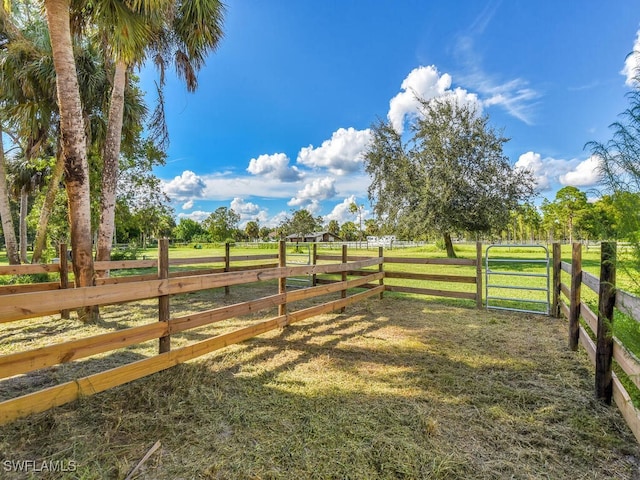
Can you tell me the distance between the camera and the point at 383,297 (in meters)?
7.09

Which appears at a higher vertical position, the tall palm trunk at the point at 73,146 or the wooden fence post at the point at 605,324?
the tall palm trunk at the point at 73,146

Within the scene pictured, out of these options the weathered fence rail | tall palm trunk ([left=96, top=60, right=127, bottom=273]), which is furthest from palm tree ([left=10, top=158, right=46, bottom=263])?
the weathered fence rail

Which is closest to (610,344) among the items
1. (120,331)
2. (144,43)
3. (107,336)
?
(120,331)

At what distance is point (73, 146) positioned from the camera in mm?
4707

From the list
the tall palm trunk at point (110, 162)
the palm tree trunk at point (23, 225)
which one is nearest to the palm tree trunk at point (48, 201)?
the palm tree trunk at point (23, 225)

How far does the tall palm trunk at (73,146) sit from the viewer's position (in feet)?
14.7

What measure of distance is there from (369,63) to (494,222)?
1005 cm

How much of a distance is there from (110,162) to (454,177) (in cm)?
1483

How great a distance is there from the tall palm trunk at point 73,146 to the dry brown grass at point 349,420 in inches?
82.5

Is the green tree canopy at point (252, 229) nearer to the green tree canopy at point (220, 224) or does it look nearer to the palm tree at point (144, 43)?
the green tree canopy at point (220, 224)

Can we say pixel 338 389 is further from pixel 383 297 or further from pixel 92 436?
pixel 383 297

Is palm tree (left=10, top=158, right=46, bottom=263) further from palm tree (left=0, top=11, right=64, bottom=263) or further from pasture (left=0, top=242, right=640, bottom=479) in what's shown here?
pasture (left=0, top=242, right=640, bottom=479)

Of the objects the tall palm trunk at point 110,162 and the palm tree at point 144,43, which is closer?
the palm tree at point 144,43

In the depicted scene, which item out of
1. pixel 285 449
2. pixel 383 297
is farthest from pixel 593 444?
pixel 383 297
